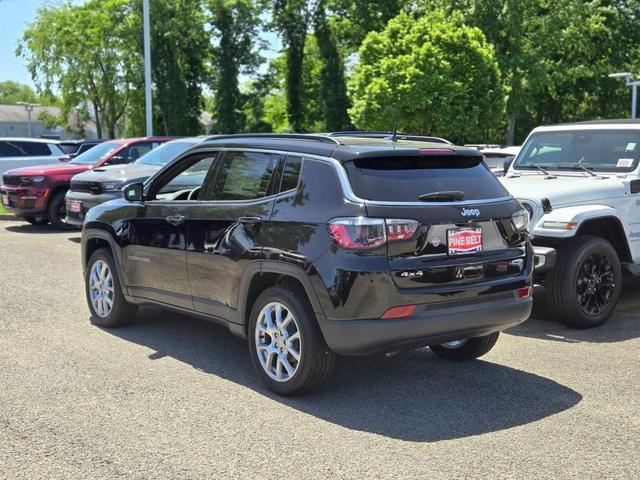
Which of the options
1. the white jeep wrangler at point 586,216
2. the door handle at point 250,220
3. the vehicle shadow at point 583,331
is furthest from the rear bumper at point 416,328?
the vehicle shadow at point 583,331

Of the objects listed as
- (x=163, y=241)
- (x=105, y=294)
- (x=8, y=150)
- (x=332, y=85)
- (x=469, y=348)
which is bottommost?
(x=469, y=348)

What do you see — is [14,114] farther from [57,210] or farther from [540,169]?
[540,169]

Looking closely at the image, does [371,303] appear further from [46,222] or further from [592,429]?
[46,222]

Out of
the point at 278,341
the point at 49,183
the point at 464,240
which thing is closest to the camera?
the point at 464,240

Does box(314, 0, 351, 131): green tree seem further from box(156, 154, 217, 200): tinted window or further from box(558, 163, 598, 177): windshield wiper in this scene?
box(156, 154, 217, 200): tinted window

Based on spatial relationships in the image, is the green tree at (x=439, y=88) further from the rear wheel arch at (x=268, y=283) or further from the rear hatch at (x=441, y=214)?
the rear wheel arch at (x=268, y=283)

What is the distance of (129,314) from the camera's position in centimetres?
711

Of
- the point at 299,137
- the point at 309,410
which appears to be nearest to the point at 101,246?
the point at 299,137

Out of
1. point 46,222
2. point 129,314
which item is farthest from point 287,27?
point 129,314

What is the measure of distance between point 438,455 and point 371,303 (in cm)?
97

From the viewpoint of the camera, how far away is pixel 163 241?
6.25m

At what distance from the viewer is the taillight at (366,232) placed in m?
4.67

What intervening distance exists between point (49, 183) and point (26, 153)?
4.25 meters

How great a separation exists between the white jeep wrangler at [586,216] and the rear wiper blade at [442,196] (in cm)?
200
